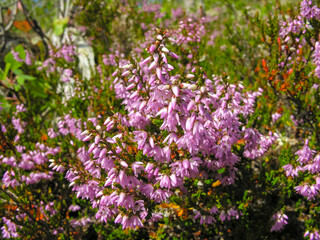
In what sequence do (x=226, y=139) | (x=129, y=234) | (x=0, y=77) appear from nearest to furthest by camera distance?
1. (x=226, y=139)
2. (x=129, y=234)
3. (x=0, y=77)

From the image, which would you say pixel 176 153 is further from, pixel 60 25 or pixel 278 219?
pixel 60 25

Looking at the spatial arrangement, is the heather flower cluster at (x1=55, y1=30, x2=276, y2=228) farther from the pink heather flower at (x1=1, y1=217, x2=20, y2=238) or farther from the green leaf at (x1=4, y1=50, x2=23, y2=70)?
the green leaf at (x1=4, y1=50, x2=23, y2=70)

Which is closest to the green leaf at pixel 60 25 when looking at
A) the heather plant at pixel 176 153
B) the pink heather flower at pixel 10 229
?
the heather plant at pixel 176 153

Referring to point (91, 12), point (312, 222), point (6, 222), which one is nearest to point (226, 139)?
point (312, 222)

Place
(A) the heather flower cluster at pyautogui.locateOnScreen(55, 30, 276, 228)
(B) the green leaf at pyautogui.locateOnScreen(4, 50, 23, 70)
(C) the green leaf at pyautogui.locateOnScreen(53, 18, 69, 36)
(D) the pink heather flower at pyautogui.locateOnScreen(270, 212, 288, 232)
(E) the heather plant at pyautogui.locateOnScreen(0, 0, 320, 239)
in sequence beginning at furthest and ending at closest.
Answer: (C) the green leaf at pyautogui.locateOnScreen(53, 18, 69, 36) < (B) the green leaf at pyautogui.locateOnScreen(4, 50, 23, 70) < (D) the pink heather flower at pyautogui.locateOnScreen(270, 212, 288, 232) < (E) the heather plant at pyautogui.locateOnScreen(0, 0, 320, 239) < (A) the heather flower cluster at pyautogui.locateOnScreen(55, 30, 276, 228)

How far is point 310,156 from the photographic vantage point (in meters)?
2.53

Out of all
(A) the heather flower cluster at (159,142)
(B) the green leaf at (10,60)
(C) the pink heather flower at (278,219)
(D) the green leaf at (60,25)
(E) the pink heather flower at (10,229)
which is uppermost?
(D) the green leaf at (60,25)

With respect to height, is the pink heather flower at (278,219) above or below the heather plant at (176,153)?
below

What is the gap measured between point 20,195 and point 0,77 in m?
1.68

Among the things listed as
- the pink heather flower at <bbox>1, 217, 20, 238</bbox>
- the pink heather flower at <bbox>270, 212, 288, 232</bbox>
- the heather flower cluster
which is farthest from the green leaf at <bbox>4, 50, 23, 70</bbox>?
the pink heather flower at <bbox>270, 212, 288, 232</bbox>

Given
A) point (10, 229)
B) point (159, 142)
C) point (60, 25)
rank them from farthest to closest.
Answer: point (60, 25) < point (10, 229) < point (159, 142)

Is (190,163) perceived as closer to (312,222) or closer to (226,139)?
(226,139)

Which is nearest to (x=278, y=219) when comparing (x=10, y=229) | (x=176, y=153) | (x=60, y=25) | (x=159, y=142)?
(x=176, y=153)

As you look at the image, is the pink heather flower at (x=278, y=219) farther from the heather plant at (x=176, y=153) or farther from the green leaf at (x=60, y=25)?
the green leaf at (x=60, y=25)
